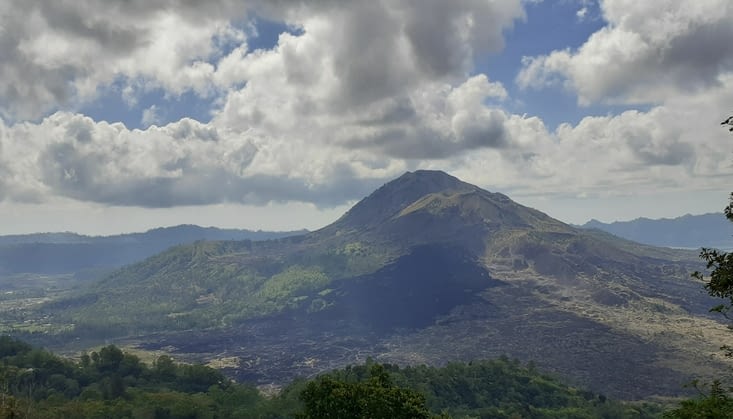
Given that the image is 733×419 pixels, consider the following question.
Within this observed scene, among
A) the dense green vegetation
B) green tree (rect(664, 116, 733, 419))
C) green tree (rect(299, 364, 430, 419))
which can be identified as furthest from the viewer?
the dense green vegetation

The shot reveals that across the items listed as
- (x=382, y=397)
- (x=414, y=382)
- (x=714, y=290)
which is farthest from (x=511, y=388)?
(x=714, y=290)

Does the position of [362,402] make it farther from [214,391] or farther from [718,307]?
[214,391]

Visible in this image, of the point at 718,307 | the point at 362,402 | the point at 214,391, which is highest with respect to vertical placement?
the point at 718,307

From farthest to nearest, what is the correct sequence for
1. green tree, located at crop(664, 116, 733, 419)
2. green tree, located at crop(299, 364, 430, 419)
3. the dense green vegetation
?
the dense green vegetation < green tree, located at crop(299, 364, 430, 419) < green tree, located at crop(664, 116, 733, 419)

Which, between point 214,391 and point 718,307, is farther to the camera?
point 214,391

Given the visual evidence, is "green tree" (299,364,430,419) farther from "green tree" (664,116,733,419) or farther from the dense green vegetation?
the dense green vegetation

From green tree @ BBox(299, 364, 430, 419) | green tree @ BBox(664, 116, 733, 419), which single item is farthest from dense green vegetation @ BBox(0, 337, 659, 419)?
green tree @ BBox(664, 116, 733, 419)

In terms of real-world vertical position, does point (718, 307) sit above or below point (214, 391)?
above

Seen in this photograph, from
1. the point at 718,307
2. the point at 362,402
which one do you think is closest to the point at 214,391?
the point at 362,402
